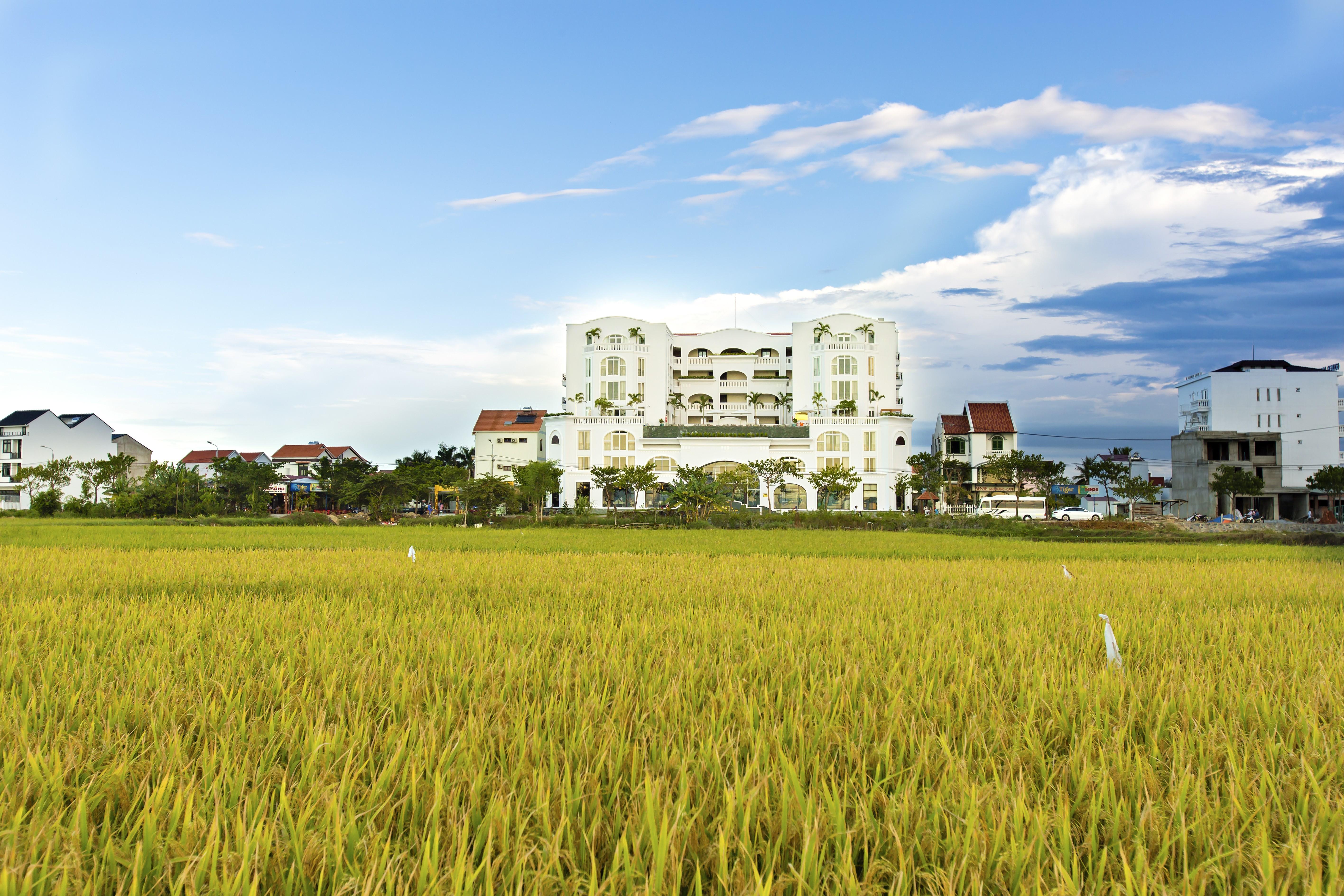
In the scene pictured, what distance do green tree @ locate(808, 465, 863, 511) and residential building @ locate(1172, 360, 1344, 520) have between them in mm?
24798

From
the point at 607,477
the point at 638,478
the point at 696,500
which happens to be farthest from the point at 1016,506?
the point at 607,477

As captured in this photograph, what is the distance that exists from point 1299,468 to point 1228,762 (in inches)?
2790

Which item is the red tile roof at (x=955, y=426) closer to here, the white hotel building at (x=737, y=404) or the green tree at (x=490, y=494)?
the white hotel building at (x=737, y=404)

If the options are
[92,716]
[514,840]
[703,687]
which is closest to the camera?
[514,840]

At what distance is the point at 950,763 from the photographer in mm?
2547

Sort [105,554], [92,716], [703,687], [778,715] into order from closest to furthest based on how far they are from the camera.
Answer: [92,716] < [778,715] < [703,687] < [105,554]

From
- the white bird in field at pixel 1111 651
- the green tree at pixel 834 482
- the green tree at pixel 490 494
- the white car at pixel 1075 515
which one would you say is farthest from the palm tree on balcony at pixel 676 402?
the white bird in field at pixel 1111 651

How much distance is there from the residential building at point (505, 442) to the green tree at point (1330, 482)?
56.2 metres

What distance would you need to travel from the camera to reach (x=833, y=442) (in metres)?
56.6

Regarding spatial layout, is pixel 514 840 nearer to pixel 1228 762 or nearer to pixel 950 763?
pixel 950 763

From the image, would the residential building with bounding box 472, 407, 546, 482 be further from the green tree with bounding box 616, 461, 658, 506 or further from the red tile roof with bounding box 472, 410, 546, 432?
the green tree with bounding box 616, 461, 658, 506

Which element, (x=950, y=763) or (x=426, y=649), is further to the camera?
(x=426, y=649)

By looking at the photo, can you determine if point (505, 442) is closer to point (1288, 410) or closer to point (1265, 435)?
point (1265, 435)

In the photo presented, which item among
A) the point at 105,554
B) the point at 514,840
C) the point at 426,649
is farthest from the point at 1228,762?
the point at 105,554
